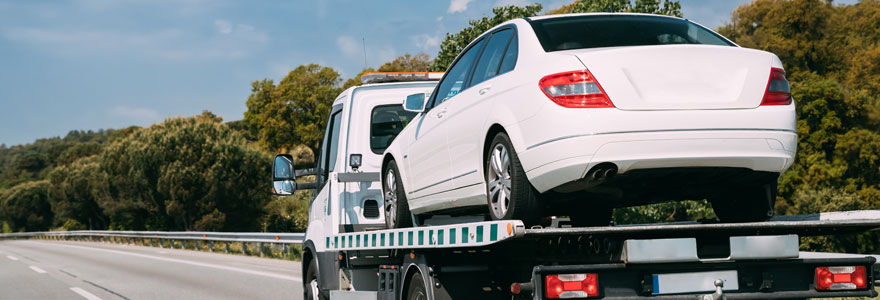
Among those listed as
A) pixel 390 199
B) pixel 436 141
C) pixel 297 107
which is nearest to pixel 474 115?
pixel 436 141

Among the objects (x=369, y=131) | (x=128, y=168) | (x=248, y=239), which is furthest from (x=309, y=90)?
(x=369, y=131)

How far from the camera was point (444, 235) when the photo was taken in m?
5.07

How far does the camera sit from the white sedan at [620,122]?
447 centimetres

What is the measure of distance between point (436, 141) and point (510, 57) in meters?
1.03

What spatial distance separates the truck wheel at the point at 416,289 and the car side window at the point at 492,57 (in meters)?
1.33

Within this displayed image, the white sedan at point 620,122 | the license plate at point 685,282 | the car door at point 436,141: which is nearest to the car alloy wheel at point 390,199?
the car door at point 436,141

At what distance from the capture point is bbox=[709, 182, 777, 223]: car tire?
5.12 meters

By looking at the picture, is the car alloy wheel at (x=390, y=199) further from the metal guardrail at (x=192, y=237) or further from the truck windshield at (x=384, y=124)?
the metal guardrail at (x=192, y=237)

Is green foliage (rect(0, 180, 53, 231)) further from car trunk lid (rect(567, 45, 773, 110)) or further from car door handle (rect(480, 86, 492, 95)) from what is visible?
car trunk lid (rect(567, 45, 773, 110))

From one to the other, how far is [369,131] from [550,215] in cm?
356

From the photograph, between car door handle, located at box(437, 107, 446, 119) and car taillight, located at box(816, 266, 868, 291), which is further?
car door handle, located at box(437, 107, 446, 119)

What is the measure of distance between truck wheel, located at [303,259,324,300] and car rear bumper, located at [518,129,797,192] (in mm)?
4426

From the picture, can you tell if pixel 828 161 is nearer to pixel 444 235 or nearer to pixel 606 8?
pixel 606 8

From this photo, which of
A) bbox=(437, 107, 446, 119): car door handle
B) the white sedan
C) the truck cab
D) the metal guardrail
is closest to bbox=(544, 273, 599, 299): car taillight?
the white sedan
